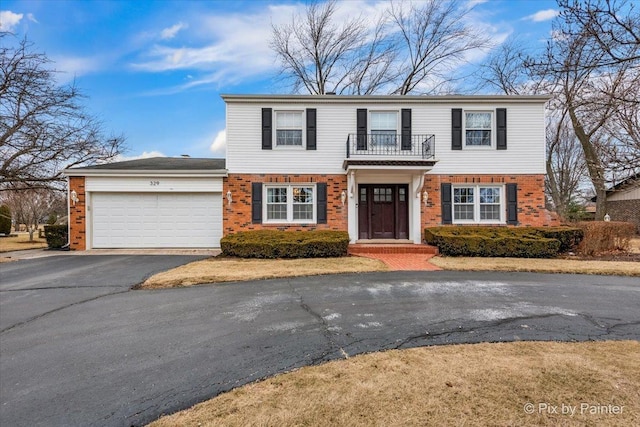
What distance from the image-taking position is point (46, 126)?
14.3 m

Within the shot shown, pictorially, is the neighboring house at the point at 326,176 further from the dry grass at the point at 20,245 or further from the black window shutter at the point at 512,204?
the dry grass at the point at 20,245

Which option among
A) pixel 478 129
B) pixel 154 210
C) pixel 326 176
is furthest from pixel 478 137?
pixel 154 210

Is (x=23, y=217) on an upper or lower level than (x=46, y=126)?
lower

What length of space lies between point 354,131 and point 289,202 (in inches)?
146

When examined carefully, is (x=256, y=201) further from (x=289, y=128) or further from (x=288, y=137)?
(x=289, y=128)

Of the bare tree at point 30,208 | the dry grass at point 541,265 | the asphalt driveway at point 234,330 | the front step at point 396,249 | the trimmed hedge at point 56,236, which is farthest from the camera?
the bare tree at point 30,208

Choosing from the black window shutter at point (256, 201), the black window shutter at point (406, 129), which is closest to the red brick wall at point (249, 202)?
the black window shutter at point (256, 201)

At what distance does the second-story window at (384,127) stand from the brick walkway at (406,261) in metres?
4.42

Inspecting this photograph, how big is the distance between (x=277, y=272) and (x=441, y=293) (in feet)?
12.6

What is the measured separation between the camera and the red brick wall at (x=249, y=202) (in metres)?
12.1

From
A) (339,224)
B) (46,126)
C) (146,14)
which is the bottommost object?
(339,224)

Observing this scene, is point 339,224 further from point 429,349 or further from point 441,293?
point 429,349

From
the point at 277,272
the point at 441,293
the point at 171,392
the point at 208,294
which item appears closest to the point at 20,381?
the point at 171,392

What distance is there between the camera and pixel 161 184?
39.7 ft
